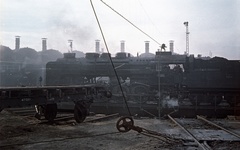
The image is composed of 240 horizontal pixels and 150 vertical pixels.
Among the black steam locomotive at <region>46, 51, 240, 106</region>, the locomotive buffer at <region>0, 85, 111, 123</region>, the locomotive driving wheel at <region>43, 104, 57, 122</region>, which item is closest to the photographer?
the locomotive buffer at <region>0, 85, 111, 123</region>

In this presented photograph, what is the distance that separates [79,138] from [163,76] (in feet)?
51.2

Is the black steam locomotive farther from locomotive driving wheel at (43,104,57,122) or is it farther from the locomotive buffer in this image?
locomotive driving wheel at (43,104,57,122)

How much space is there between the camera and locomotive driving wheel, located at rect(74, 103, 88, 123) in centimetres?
1085

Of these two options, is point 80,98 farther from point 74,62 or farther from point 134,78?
point 74,62

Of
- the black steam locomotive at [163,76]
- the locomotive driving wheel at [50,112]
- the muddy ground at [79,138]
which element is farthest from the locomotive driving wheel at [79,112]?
the black steam locomotive at [163,76]

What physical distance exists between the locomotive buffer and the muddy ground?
1.90ft

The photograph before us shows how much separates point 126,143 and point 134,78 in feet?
58.1

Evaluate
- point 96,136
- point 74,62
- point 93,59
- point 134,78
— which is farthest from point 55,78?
point 96,136

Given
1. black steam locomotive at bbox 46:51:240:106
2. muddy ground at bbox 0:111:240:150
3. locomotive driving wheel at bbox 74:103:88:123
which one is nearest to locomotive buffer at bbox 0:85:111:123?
locomotive driving wheel at bbox 74:103:88:123

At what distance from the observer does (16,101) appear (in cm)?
747

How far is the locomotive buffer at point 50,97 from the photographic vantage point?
Result: 24.0 ft

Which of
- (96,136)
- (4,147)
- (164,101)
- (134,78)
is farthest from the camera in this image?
(134,78)

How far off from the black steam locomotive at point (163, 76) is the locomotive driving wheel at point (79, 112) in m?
6.87

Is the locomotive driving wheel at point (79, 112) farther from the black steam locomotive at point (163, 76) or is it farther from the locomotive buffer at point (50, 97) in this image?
the black steam locomotive at point (163, 76)
